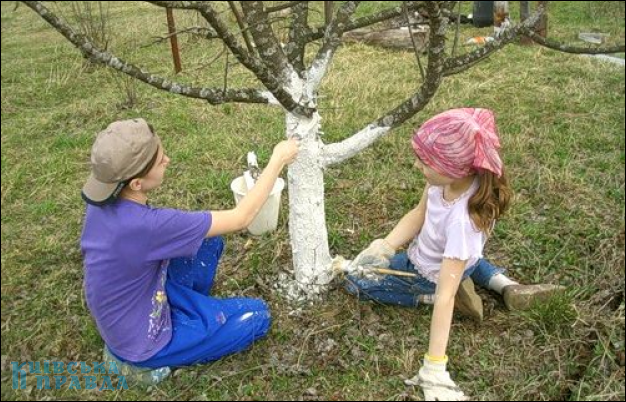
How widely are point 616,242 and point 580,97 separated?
6.62 feet

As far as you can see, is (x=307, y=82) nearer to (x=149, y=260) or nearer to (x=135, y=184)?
(x=135, y=184)

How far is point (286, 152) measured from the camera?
6.62ft

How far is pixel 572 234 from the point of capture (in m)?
2.70

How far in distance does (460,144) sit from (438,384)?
80 cm

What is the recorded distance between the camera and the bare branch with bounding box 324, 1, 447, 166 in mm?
1687

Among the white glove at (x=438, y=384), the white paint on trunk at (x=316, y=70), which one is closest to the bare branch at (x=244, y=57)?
the white paint on trunk at (x=316, y=70)

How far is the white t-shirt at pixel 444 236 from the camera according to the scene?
1.96m

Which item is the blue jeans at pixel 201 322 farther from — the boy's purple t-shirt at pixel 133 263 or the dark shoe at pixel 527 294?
the dark shoe at pixel 527 294

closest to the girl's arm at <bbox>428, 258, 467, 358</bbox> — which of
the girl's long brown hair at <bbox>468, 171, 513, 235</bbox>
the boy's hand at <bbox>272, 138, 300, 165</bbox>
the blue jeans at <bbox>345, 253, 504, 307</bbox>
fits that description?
the girl's long brown hair at <bbox>468, 171, 513, 235</bbox>

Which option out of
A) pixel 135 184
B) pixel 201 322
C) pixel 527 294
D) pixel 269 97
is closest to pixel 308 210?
pixel 269 97

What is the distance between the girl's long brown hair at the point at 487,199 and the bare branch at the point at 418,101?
337 mm

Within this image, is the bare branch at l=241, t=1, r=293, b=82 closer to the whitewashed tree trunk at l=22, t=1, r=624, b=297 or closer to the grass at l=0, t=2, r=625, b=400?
the whitewashed tree trunk at l=22, t=1, r=624, b=297

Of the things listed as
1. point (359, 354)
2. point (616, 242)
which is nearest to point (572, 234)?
point (616, 242)

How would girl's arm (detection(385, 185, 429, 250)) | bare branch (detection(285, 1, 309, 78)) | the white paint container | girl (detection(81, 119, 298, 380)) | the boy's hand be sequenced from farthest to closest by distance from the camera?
1. the white paint container
2. girl's arm (detection(385, 185, 429, 250))
3. bare branch (detection(285, 1, 309, 78))
4. the boy's hand
5. girl (detection(81, 119, 298, 380))
